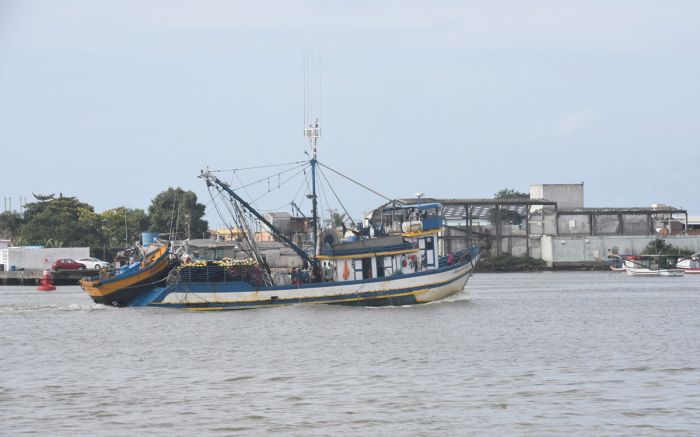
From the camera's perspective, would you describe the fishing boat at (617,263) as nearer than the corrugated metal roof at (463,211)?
Yes

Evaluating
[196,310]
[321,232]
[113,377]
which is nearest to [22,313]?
[196,310]

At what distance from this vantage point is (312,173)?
1871 inches

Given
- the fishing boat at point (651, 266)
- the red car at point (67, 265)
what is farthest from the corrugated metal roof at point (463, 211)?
the red car at point (67, 265)

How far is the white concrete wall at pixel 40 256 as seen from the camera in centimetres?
8950

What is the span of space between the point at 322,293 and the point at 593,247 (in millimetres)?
57654

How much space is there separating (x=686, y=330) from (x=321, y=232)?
17.7 meters

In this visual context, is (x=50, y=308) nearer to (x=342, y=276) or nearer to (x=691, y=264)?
(x=342, y=276)

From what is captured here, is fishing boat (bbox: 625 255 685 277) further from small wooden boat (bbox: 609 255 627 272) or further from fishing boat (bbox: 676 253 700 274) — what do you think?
small wooden boat (bbox: 609 255 627 272)

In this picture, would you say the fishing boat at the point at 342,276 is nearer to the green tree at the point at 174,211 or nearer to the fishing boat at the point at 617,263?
the fishing boat at the point at 617,263

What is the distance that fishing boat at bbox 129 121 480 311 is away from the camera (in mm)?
43594

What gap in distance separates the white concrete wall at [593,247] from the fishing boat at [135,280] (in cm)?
5617

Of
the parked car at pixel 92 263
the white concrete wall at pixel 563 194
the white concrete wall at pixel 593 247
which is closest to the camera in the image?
the parked car at pixel 92 263

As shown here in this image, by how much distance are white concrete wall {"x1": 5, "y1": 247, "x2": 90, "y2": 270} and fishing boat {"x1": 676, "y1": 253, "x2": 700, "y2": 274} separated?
51.9 m

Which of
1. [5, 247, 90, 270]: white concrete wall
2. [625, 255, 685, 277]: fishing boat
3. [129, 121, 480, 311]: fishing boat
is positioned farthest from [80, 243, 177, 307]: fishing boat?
[625, 255, 685, 277]: fishing boat
